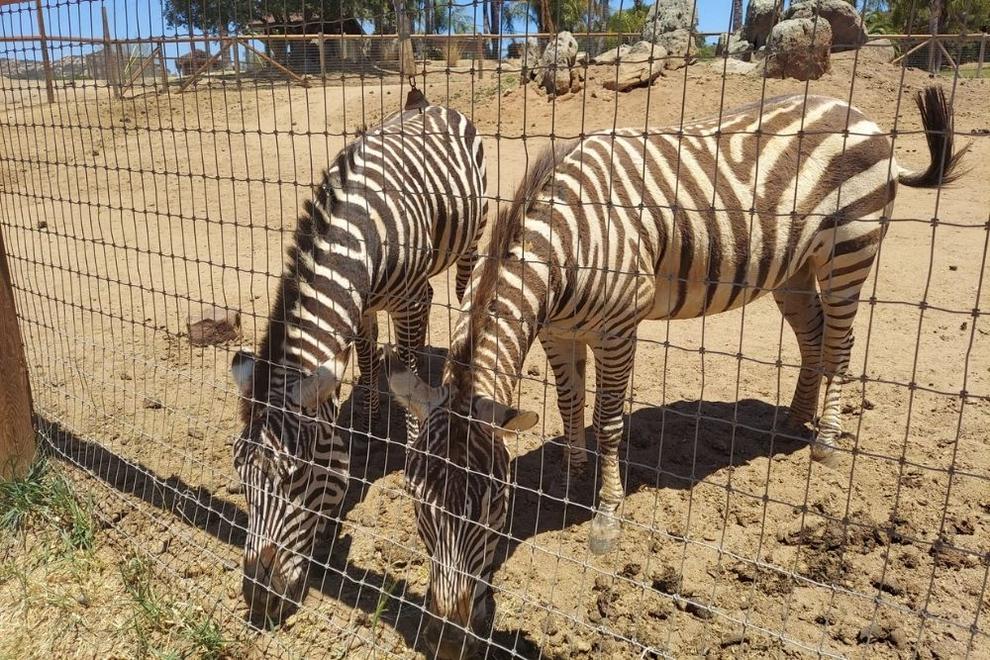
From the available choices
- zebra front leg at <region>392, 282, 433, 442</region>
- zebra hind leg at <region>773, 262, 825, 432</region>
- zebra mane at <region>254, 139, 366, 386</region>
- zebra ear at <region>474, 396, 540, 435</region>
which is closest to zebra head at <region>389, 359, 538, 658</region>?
zebra ear at <region>474, 396, 540, 435</region>

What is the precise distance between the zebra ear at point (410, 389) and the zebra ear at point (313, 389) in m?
0.30

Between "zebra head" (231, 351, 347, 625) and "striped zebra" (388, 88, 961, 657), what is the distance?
1.48 feet

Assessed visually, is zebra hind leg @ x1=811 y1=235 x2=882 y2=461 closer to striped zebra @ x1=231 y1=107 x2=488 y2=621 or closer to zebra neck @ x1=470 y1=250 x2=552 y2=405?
zebra neck @ x1=470 y1=250 x2=552 y2=405

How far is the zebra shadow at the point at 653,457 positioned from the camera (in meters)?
4.03

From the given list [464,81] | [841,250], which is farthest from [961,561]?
[464,81]

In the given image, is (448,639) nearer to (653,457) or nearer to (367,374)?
(653,457)

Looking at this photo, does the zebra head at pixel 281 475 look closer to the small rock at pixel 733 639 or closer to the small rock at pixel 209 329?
the small rock at pixel 733 639

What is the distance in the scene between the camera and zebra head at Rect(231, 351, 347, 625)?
3.03m

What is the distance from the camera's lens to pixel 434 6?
2396mm

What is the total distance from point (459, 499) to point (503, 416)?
34 cm

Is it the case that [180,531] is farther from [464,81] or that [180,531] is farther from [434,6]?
[464,81]

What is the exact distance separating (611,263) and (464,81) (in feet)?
53.8

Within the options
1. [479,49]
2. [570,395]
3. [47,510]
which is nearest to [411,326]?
[570,395]

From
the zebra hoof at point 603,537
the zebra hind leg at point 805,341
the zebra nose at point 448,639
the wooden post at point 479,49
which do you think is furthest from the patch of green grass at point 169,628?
the zebra hind leg at point 805,341
